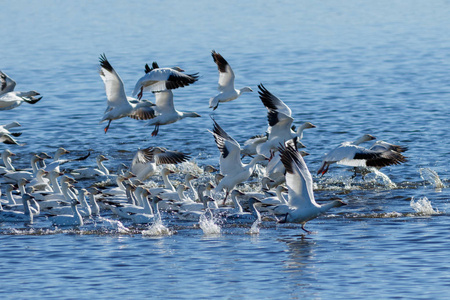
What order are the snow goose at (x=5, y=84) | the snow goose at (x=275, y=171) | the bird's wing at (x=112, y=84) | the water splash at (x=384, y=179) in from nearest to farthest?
1. the bird's wing at (x=112, y=84)
2. the snow goose at (x=275, y=171)
3. the water splash at (x=384, y=179)
4. the snow goose at (x=5, y=84)

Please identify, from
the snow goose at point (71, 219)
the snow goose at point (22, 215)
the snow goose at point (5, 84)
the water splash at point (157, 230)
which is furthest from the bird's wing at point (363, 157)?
the snow goose at point (5, 84)

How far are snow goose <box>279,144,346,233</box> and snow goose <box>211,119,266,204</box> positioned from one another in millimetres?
2560

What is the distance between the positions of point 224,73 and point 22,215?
4.93 meters

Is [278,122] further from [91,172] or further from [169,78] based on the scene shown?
[91,172]

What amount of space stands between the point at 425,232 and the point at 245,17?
3657 centimetres

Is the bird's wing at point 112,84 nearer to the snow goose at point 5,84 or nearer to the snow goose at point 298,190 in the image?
the snow goose at point 5,84

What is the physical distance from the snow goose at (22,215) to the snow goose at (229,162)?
122 inches

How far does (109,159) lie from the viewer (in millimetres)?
19688

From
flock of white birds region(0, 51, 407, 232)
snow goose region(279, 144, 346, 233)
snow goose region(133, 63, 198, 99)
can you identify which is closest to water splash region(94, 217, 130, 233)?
flock of white birds region(0, 51, 407, 232)

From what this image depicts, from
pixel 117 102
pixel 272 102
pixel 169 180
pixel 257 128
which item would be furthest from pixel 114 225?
pixel 257 128

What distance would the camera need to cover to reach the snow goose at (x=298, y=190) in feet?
40.3

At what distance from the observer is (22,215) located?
14320 millimetres

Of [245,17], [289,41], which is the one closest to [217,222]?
[289,41]

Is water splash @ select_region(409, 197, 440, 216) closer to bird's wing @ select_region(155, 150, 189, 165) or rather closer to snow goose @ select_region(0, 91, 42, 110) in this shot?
bird's wing @ select_region(155, 150, 189, 165)
